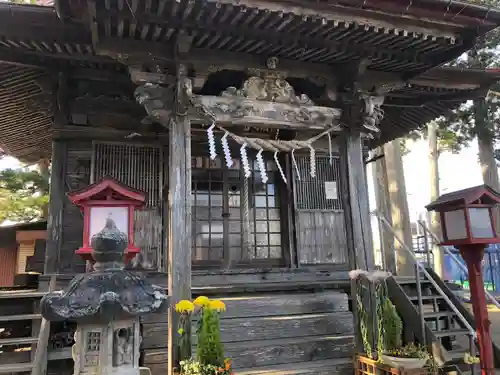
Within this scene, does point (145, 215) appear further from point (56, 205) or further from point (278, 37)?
point (278, 37)

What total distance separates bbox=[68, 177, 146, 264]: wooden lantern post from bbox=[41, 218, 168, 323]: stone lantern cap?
2.81 metres

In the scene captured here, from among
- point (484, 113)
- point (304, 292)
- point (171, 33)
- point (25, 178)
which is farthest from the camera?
point (25, 178)

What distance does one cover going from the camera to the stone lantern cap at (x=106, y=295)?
3.22 metres

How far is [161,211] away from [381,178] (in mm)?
12044

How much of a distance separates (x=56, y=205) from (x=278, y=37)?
4.95m

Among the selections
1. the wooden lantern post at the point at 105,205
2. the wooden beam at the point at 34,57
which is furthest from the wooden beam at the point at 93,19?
the wooden lantern post at the point at 105,205

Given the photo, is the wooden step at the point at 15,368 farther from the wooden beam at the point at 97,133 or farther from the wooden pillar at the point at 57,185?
the wooden beam at the point at 97,133

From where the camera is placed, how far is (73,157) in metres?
7.75

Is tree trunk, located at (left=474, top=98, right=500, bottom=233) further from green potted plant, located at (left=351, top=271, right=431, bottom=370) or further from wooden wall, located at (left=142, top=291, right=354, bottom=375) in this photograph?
wooden wall, located at (left=142, top=291, right=354, bottom=375)

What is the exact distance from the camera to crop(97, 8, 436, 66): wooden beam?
16.5ft

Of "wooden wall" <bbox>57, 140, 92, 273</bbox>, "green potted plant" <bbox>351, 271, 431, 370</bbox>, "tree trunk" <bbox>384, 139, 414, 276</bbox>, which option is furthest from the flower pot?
"tree trunk" <bbox>384, 139, 414, 276</bbox>

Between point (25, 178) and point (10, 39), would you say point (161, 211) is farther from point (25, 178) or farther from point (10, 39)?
point (25, 178)

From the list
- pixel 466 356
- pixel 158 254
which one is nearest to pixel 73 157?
pixel 158 254

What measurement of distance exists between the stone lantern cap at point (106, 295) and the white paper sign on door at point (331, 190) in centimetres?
603
